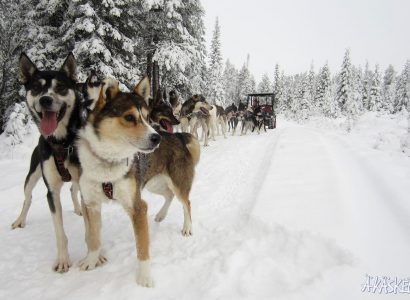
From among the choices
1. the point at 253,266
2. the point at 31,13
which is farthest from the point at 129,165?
the point at 31,13

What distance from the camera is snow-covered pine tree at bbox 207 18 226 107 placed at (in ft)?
132

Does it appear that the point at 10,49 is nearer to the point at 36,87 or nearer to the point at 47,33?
the point at 47,33

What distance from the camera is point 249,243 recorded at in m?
3.44

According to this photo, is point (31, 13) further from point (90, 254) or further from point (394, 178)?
point (394, 178)

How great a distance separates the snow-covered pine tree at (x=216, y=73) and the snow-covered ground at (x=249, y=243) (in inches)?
1317

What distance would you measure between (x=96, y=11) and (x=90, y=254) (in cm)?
1283

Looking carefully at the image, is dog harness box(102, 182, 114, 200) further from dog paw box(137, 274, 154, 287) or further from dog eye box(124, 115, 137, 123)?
dog paw box(137, 274, 154, 287)

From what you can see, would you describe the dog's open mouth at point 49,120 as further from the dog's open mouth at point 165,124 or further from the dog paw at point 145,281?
the dog's open mouth at point 165,124

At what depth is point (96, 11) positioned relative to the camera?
43.3 feet

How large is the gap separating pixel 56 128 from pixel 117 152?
96cm

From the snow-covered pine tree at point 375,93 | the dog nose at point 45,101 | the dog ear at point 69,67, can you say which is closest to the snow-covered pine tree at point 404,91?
the snow-covered pine tree at point 375,93

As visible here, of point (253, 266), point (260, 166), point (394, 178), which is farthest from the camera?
point (260, 166)

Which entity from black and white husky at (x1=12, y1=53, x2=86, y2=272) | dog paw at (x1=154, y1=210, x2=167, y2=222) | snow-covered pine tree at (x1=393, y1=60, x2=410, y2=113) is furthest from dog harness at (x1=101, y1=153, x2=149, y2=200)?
snow-covered pine tree at (x1=393, y1=60, x2=410, y2=113)

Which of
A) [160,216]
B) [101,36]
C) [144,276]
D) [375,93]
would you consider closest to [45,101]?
[144,276]
